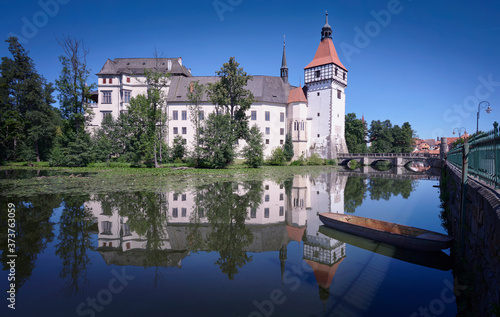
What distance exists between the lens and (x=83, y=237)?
9.18 metres

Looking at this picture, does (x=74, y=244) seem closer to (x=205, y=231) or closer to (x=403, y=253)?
(x=205, y=231)

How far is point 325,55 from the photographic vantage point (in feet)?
177

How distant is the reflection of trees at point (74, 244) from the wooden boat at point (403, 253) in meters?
8.24

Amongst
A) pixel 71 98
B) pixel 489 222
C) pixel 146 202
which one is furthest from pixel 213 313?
pixel 71 98

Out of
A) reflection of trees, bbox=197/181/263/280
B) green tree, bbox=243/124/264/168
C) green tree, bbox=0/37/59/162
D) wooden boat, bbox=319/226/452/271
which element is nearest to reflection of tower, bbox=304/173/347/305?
wooden boat, bbox=319/226/452/271

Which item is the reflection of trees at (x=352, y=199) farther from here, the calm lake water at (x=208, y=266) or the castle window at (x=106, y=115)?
the castle window at (x=106, y=115)

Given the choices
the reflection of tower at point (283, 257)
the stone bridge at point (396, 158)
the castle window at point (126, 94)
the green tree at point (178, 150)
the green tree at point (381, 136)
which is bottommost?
the reflection of tower at point (283, 257)

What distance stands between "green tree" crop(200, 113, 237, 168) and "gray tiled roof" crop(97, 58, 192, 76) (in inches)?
935

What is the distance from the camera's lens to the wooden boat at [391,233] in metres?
8.06

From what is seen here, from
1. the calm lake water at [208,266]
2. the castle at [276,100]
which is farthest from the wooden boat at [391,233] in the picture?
the castle at [276,100]

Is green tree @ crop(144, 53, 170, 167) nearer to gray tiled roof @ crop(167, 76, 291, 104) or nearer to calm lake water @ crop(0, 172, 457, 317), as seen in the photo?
gray tiled roof @ crop(167, 76, 291, 104)

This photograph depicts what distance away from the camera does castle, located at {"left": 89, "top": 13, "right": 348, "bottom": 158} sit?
51.0 meters

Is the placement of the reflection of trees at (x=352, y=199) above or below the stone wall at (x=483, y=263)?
below

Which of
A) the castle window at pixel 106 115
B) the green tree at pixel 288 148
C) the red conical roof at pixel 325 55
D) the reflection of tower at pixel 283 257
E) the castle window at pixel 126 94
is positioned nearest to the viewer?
the reflection of tower at pixel 283 257
